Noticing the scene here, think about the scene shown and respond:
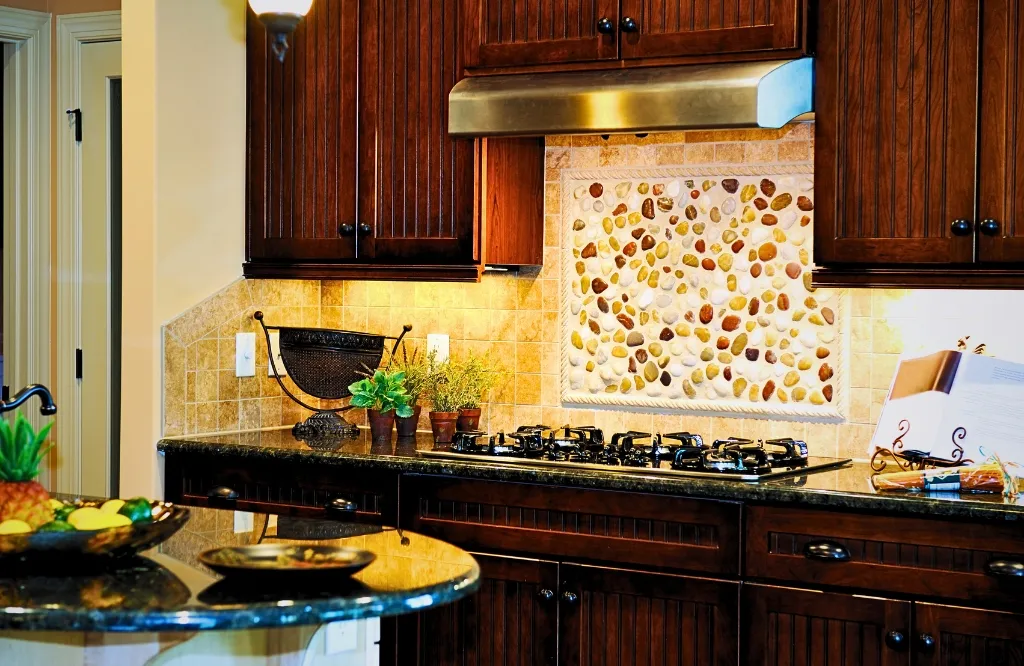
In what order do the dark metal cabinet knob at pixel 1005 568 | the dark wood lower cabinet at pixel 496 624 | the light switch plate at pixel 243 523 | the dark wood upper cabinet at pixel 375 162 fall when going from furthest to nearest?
the dark wood upper cabinet at pixel 375 162 < the dark wood lower cabinet at pixel 496 624 < the dark metal cabinet knob at pixel 1005 568 < the light switch plate at pixel 243 523

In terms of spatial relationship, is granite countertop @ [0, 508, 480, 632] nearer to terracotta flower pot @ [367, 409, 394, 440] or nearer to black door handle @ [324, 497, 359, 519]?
black door handle @ [324, 497, 359, 519]

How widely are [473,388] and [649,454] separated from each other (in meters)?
0.72

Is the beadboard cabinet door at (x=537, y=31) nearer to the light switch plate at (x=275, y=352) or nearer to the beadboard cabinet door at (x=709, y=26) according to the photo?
the beadboard cabinet door at (x=709, y=26)

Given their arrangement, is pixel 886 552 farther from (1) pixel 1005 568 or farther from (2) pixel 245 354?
(2) pixel 245 354

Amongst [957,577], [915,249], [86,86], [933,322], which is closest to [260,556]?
[957,577]

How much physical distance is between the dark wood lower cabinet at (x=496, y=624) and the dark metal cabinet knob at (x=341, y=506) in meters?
0.32

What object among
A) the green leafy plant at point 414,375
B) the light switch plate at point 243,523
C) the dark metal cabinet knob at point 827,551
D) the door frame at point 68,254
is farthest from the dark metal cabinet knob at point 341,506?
the door frame at point 68,254

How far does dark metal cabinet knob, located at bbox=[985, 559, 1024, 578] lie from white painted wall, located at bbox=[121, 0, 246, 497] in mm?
2327

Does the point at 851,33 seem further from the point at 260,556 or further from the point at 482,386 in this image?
the point at 260,556

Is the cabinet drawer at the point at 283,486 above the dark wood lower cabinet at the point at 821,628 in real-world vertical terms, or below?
above

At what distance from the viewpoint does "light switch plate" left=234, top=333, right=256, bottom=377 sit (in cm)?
401

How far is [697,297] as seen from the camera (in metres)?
3.64

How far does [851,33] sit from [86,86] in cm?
280

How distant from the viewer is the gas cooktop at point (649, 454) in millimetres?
3096
